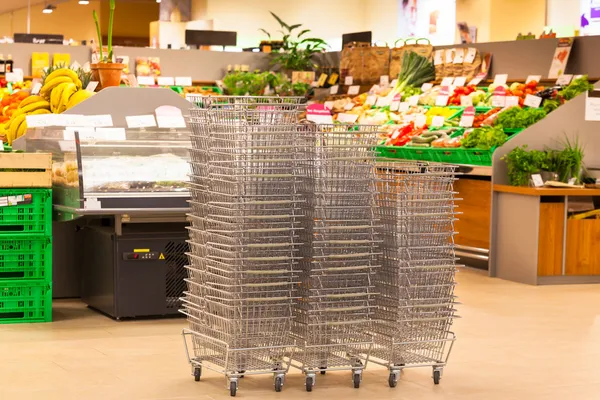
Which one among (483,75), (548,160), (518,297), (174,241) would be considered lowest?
(518,297)

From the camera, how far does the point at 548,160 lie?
822 centimetres

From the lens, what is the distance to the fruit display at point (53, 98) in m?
6.87

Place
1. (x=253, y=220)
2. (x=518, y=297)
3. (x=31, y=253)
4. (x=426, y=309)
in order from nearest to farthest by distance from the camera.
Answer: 1. (x=253, y=220)
2. (x=426, y=309)
3. (x=31, y=253)
4. (x=518, y=297)

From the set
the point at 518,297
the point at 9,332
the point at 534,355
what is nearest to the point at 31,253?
the point at 9,332

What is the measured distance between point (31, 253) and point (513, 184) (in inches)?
163

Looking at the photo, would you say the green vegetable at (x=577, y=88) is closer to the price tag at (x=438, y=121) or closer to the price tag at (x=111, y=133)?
the price tag at (x=438, y=121)

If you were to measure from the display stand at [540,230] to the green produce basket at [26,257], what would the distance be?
13.0 ft

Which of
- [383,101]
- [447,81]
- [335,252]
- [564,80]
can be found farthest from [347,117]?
[335,252]

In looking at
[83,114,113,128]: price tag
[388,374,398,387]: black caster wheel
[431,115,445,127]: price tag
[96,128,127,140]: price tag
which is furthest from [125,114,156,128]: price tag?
[431,115,445,127]: price tag

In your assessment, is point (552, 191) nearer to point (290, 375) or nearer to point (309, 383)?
point (290, 375)

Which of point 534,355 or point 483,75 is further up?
point 483,75

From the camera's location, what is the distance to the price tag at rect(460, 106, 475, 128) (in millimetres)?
9406

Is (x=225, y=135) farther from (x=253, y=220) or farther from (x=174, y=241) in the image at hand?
(x=174, y=241)

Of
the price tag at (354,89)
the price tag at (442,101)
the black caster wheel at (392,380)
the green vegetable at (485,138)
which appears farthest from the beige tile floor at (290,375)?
the price tag at (354,89)
